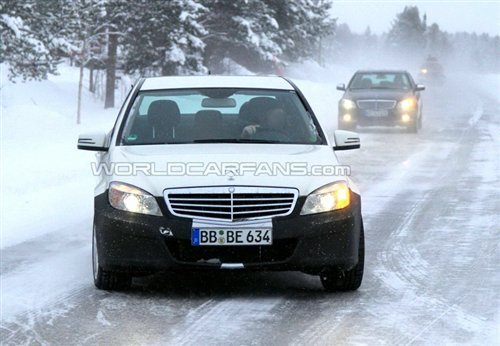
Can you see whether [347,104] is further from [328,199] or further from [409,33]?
[409,33]

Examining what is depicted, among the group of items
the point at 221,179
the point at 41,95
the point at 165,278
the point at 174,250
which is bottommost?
the point at 41,95

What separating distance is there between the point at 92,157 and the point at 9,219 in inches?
232

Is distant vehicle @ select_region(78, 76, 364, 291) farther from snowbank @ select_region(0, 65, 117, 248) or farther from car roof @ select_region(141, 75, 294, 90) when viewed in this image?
snowbank @ select_region(0, 65, 117, 248)

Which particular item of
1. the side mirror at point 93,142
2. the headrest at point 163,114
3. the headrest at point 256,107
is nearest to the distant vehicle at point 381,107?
the headrest at point 256,107

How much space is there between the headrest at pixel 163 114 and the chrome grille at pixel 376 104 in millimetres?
16562

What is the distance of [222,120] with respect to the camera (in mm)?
7664

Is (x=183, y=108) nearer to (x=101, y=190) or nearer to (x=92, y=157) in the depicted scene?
(x=101, y=190)

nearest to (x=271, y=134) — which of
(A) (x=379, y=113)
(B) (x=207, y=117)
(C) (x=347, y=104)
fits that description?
(B) (x=207, y=117)

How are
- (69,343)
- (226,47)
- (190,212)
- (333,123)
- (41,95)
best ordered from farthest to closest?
1. (226,47)
2. (41,95)
3. (333,123)
4. (190,212)
5. (69,343)

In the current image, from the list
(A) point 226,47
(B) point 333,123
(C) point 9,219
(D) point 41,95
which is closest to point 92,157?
(C) point 9,219

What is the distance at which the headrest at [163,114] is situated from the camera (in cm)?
765

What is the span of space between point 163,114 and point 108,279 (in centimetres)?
151

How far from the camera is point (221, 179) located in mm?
6359

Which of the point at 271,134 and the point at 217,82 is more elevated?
the point at 217,82
